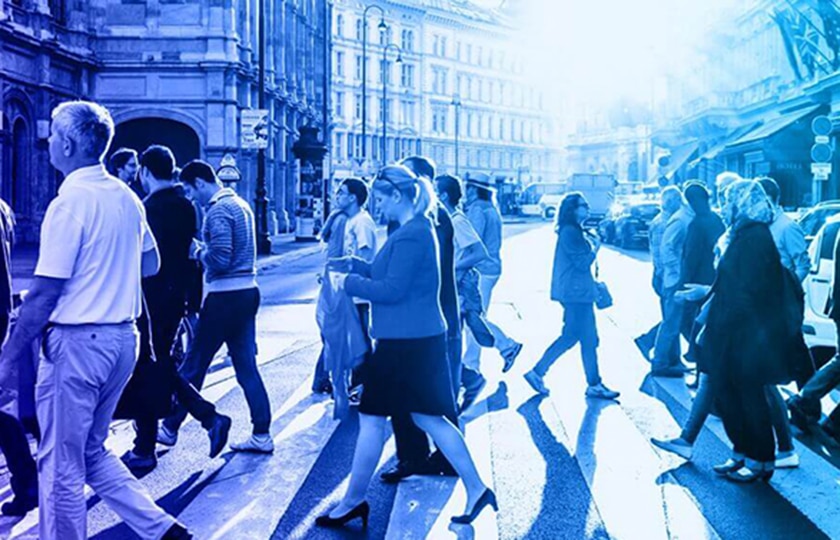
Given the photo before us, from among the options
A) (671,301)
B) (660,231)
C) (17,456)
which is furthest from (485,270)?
Result: (17,456)

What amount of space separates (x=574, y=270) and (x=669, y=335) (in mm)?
1823

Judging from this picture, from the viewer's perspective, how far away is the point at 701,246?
33.4 ft

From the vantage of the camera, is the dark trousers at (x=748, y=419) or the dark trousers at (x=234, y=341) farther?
the dark trousers at (x=234, y=341)

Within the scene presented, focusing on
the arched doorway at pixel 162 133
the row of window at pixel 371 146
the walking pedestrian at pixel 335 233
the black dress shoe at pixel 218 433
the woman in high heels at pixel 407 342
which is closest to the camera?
the woman in high heels at pixel 407 342

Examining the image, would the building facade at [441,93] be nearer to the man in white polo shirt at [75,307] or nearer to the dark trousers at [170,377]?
the dark trousers at [170,377]

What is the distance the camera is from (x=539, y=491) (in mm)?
6457

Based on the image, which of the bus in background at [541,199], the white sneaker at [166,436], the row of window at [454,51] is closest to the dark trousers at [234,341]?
the white sneaker at [166,436]

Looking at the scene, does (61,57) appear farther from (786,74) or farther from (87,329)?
(87,329)

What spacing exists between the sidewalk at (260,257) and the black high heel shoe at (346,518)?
1333 centimetres

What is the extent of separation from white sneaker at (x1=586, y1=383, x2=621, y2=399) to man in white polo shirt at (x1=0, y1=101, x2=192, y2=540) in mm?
5770

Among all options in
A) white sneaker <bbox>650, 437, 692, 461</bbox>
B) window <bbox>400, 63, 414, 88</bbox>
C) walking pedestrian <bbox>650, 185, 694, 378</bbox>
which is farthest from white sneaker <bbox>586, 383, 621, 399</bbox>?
window <bbox>400, 63, 414, 88</bbox>

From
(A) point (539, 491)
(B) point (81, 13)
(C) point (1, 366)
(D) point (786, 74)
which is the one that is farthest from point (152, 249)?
(D) point (786, 74)

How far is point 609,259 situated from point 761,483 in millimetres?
26486

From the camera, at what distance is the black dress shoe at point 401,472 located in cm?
670
